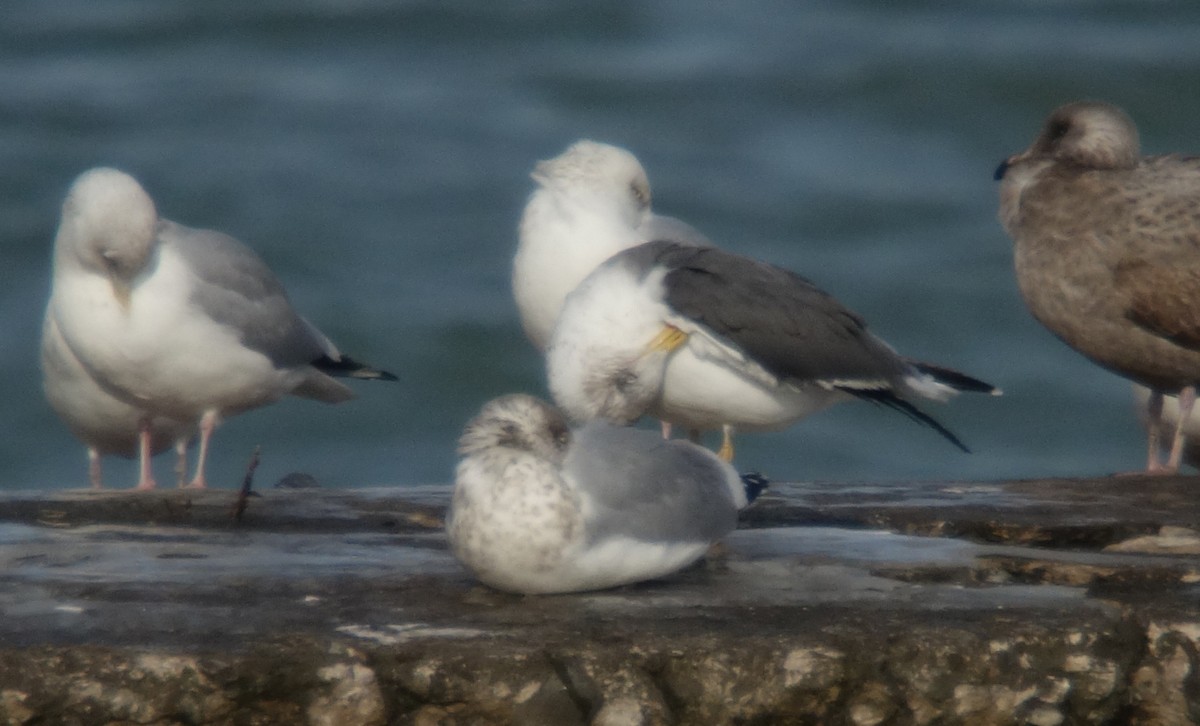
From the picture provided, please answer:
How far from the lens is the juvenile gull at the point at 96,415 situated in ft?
21.6

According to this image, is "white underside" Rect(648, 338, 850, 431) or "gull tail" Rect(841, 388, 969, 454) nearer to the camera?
"white underside" Rect(648, 338, 850, 431)

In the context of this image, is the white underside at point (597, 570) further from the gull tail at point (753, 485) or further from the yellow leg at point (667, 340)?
the yellow leg at point (667, 340)

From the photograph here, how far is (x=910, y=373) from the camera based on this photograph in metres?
6.04

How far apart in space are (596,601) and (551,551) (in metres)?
0.16

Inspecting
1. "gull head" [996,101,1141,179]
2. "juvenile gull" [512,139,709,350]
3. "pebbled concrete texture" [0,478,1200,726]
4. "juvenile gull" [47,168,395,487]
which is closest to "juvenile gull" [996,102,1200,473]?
"gull head" [996,101,1141,179]

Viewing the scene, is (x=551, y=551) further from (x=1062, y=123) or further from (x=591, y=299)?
(x=1062, y=123)

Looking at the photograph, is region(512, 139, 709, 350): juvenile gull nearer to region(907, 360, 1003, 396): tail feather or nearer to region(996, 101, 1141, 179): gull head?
region(907, 360, 1003, 396): tail feather

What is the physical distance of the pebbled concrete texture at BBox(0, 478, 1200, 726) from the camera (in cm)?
323

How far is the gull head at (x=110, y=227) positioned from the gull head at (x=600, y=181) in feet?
4.54

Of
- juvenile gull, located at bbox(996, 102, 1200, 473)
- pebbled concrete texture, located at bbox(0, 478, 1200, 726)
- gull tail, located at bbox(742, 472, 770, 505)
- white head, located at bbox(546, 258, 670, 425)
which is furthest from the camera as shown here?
juvenile gull, located at bbox(996, 102, 1200, 473)

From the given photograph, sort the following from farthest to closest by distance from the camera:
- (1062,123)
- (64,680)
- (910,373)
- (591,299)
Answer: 1. (1062,123)
2. (910,373)
3. (591,299)
4. (64,680)

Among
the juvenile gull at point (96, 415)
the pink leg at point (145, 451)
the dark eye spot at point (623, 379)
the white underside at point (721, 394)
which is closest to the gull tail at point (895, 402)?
the white underside at point (721, 394)

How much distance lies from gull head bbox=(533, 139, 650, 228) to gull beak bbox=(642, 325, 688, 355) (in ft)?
3.72

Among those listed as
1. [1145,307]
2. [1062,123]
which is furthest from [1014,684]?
[1062,123]
